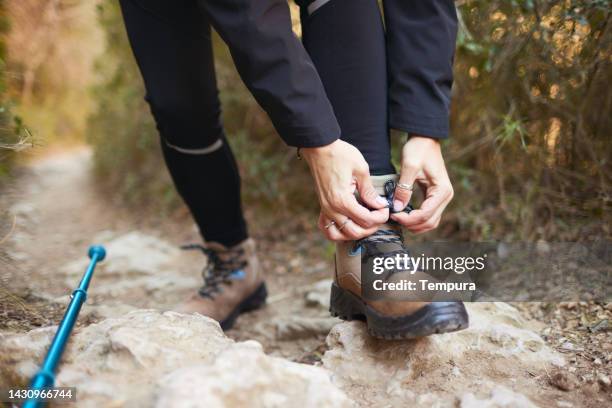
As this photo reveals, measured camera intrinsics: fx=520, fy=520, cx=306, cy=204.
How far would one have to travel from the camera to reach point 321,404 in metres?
0.80

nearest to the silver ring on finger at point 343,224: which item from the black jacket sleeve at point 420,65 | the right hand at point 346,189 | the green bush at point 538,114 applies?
the right hand at point 346,189

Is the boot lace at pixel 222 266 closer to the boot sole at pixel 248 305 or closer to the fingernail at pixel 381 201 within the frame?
the boot sole at pixel 248 305

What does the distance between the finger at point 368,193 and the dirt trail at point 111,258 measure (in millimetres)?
541

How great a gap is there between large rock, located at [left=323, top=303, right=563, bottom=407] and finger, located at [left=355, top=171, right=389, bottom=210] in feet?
0.93

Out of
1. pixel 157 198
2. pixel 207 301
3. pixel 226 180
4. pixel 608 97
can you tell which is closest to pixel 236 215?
pixel 226 180

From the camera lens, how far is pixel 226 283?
1.63 metres

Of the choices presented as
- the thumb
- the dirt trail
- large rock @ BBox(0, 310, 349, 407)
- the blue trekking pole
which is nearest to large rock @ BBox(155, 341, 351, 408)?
large rock @ BBox(0, 310, 349, 407)

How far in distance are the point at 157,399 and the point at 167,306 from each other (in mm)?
1134

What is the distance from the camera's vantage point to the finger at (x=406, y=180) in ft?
3.47

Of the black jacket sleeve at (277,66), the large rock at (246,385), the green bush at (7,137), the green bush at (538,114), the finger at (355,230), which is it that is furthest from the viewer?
the green bush at (538,114)

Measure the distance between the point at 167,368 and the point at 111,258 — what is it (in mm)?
1584

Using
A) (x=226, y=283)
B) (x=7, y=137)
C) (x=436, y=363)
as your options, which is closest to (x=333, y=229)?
(x=436, y=363)

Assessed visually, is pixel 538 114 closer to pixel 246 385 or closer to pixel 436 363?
pixel 436 363

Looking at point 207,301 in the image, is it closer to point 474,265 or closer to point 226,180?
point 226,180
